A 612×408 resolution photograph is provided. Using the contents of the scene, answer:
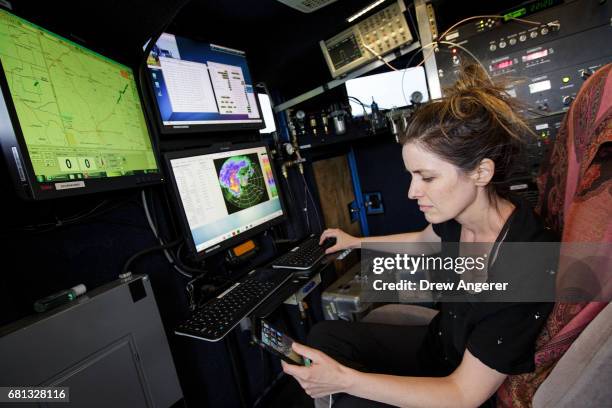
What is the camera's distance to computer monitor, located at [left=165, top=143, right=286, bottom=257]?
3.24 feet

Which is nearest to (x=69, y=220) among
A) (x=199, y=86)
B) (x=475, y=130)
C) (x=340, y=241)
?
(x=199, y=86)

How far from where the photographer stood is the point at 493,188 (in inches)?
30.7

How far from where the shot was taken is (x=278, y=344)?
76 centimetres

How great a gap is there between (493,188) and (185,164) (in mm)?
915

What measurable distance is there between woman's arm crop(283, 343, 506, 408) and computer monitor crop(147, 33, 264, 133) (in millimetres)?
861

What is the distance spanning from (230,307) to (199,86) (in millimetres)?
804

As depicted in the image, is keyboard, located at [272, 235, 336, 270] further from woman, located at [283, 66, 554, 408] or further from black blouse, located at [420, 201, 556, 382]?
black blouse, located at [420, 201, 556, 382]

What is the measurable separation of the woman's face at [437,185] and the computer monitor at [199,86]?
0.75 meters

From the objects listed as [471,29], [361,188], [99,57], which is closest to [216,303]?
[99,57]

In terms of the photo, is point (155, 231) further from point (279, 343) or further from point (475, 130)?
point (475, 130)

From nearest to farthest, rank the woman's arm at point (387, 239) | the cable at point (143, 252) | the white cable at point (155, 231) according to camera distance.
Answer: the cable at point (143, 252)
the white cable at point (155, 231)
the woman's arm at point (387, 239)

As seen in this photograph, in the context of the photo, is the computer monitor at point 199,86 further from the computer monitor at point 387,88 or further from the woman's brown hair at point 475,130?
the computer monitor at point 387,88

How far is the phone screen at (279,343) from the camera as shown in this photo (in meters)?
0.74

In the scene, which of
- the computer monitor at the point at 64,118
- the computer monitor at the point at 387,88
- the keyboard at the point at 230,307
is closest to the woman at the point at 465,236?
the keyboard at the point at 230,307
